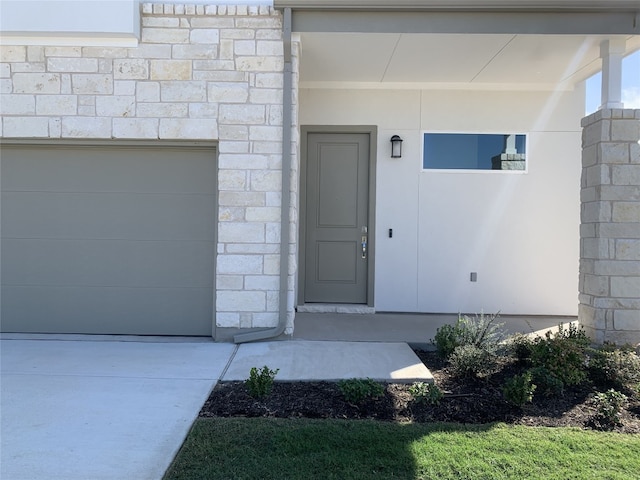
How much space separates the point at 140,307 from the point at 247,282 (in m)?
1.40

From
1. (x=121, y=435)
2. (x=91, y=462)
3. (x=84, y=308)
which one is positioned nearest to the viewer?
(x=91, y=462)

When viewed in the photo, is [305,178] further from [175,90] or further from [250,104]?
[175,90]

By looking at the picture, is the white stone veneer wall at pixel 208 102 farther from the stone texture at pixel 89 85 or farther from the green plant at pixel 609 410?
the green plant at pixel 609 410

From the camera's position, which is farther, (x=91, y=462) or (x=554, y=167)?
(x=554, y=167)

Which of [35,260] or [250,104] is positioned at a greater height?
[250,104]

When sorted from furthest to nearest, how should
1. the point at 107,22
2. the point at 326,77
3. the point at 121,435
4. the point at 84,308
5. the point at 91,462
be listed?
1. the point at 326,77
2. the point at 84,308
3. the point at 107,22
4. the point at 121,435
5. the point at 91,462

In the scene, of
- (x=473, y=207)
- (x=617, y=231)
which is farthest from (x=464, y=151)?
(x=617, y=231)

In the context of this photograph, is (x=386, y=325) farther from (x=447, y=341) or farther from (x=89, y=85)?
(x=89, y=85)

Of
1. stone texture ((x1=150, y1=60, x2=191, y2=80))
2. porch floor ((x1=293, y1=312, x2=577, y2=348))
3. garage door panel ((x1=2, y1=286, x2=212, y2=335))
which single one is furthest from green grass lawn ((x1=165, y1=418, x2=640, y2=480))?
stone texture ((x1=150, y1=60, x2=191, y2=80))

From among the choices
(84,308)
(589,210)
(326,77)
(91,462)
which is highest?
(326,77)

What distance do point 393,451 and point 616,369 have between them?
2491mm

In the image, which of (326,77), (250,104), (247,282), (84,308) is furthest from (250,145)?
(84,308)

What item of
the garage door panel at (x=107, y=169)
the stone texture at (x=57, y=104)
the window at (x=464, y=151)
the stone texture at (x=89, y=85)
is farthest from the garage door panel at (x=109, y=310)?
the window at (x=464, y=151)

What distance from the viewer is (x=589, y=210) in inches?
209
